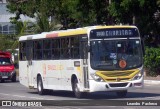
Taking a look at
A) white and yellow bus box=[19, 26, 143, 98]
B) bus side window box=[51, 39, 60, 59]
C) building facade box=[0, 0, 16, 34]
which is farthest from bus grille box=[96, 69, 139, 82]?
building facade box=[0, 0, 16, 34]

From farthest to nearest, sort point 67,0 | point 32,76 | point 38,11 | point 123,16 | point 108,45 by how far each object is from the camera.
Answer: point 38,11 < point 67,0 < point 123,16 < point 32,76 < point 108,45

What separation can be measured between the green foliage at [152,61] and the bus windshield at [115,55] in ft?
51.8

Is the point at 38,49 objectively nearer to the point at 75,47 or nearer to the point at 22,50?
the point at 22,50

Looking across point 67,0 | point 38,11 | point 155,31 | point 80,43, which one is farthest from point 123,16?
point 80,43

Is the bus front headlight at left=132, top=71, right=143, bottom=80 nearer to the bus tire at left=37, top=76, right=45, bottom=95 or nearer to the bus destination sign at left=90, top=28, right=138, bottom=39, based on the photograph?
the bus destination sign at left=90, top=28, right=138, bottom=39

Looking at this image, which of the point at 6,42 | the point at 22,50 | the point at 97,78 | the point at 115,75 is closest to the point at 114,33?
the point at 115,75

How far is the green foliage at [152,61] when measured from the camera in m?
41.4

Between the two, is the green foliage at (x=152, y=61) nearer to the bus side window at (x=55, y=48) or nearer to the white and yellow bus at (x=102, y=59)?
the bus side window at (x=55, y=48)

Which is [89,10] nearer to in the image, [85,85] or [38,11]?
[38,11]

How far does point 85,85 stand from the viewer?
25.6m

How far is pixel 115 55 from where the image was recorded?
2525 cm

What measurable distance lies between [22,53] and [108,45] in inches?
354

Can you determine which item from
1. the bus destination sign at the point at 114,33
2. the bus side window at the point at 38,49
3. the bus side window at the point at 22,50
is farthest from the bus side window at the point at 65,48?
the bus side window at the point at 22,50

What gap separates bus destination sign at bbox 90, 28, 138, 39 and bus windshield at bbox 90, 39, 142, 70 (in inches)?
8.5
